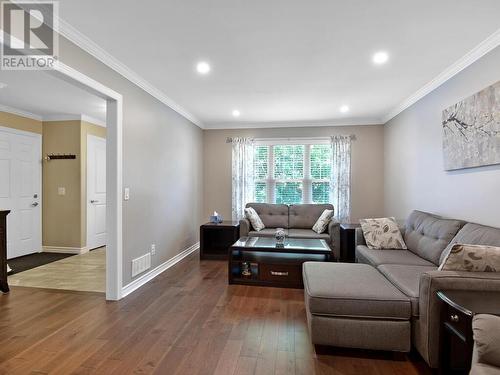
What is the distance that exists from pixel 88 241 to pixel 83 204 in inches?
27.1

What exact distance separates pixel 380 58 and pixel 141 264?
3413 millimetres

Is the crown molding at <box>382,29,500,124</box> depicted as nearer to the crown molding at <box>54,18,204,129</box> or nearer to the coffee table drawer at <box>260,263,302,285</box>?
the coffee table drawer at <box>260,263,302,285</box>

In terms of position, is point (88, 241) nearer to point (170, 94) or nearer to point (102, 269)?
point (102, 269)

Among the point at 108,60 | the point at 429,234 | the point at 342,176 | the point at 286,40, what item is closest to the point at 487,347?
the point at 429,234

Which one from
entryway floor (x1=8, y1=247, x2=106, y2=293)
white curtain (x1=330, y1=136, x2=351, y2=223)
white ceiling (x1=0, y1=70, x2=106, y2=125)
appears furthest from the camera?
white curtain (x1=330, y1=136, x2=351, y2=223)

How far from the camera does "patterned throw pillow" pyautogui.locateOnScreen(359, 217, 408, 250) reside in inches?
123

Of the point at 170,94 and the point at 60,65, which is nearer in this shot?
the point at 60,65

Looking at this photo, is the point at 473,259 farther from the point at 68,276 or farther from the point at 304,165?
the point at 68,276

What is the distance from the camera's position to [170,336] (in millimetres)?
2086

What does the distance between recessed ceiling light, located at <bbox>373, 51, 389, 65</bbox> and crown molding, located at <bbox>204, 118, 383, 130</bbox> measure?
89.8 inches

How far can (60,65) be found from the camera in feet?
6.75

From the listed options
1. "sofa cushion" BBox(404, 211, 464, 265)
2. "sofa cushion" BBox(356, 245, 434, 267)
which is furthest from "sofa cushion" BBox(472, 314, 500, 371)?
"sofa cushion" BBox(404, 211, 464, 265)

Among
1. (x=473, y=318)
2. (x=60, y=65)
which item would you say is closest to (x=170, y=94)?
(x=60, y=65)

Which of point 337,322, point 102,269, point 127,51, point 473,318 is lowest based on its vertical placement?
point 102,269
